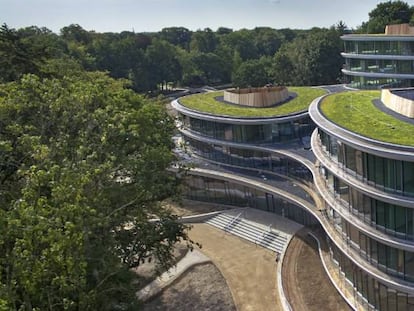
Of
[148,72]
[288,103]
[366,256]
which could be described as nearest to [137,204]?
[366,256]

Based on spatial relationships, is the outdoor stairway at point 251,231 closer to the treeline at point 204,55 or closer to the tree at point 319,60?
the treeline at point 204,55

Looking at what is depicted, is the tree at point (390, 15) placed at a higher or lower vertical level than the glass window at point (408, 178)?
higher

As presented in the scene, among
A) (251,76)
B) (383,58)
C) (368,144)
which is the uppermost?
(383,58)

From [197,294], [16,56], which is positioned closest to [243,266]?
[197,294]

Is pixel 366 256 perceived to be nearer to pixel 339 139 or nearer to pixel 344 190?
pixel 344 190

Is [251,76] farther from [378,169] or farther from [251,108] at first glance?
Result: [378,169]

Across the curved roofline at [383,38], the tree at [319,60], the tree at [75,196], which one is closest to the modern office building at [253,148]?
the tree at [75,196]
